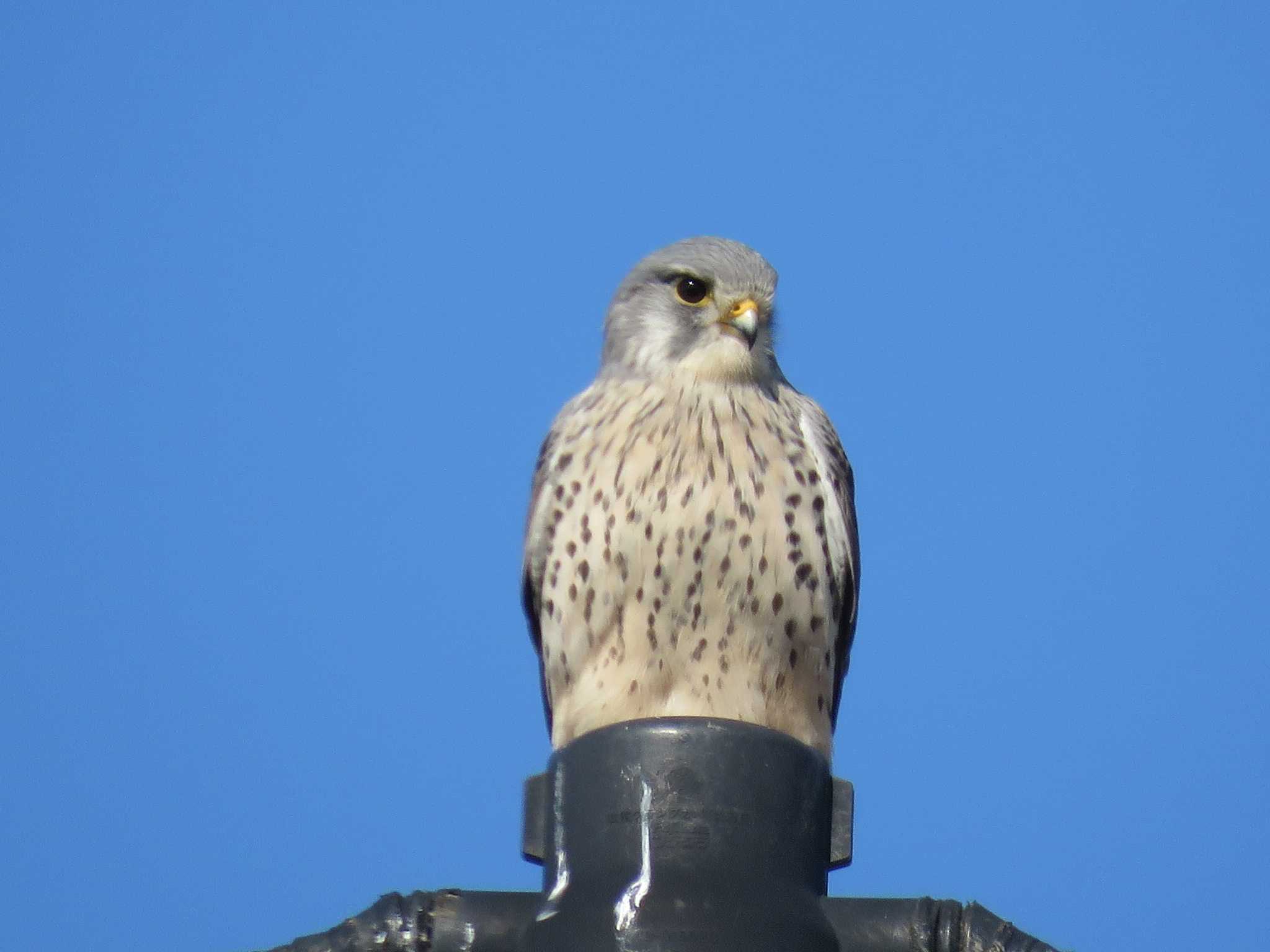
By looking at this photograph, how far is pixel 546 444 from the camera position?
5.61 metres

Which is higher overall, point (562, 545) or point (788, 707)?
point (562, 545)

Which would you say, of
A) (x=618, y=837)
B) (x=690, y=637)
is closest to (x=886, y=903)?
(x=618, y=837)

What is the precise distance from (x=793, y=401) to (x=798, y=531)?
60 centimetres

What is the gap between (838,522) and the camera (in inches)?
213

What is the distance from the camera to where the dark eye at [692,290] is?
5.62 m

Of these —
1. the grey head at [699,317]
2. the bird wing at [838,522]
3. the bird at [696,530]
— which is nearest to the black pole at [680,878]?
the bird at [696,530]

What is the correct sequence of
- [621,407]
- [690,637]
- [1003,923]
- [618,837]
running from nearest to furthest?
[1003,923], [618,837], [690,637], [621,407]

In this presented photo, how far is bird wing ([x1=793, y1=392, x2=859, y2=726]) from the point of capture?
5.37 meters

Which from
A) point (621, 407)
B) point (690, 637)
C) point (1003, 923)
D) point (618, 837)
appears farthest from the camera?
point (621, 407)

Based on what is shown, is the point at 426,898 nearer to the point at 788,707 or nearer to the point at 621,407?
the point at 788,707

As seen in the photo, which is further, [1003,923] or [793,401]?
[793,401]

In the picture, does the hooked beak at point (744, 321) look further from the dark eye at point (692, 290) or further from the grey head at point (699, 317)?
the dark eye at point (692, 290)

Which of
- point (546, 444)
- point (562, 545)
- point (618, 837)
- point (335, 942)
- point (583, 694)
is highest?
point (546, 444)

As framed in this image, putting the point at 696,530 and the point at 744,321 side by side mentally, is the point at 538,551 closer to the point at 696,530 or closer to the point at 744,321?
the point at 696,530
